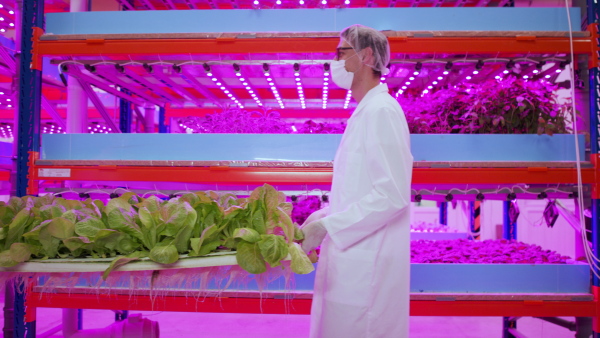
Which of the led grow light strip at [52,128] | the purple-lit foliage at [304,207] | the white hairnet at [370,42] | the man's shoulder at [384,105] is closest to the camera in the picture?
the man's shoulder at [384,105]

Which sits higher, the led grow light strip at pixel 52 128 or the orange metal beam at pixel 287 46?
the led grow light strip at pixel 52 128

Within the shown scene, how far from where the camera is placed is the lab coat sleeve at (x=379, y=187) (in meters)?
1.80

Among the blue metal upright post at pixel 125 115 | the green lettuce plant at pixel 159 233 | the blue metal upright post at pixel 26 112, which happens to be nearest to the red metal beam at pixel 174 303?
the blue metal upright post at pixel 26 112

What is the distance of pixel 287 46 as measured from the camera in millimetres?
3266

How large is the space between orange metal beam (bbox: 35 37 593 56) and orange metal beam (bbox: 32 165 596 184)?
806 millimetres

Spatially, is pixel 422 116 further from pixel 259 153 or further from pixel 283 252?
pixel 283 252

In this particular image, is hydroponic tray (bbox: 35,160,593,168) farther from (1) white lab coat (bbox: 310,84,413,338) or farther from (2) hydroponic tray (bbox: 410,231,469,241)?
(2) hydroponic tray (bbox: 410,231,469,241)

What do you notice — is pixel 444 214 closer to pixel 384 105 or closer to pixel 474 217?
pixel 474 217

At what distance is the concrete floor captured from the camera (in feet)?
14.5

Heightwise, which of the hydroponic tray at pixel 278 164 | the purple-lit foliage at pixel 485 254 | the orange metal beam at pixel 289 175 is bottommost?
the purple-lit foliage at pixel 485 254

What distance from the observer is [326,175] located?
10.5ft

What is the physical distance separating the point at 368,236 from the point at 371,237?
1 cm

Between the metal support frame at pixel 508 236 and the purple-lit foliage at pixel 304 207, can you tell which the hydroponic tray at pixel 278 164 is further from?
the metal support frame at pixel 508 236

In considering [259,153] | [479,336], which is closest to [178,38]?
[259,153]
